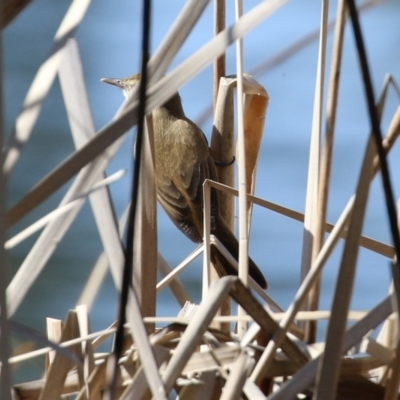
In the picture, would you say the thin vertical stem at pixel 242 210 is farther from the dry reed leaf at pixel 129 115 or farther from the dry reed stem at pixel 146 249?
the dry reed leaf at pixel 129 115

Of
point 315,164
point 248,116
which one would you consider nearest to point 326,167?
point 315,164

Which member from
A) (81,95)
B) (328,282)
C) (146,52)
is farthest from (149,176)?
(328,282)

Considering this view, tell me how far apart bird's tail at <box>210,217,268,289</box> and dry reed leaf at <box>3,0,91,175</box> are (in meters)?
0.87

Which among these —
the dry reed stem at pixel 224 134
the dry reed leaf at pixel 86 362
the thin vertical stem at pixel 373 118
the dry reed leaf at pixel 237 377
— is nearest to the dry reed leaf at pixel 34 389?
the dry reed leaf at pixel 86 362

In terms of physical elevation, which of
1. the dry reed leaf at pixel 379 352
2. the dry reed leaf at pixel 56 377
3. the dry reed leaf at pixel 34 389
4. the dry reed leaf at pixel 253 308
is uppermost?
the dry reed leaf at pixel 253 308

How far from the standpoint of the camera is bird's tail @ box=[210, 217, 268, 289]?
188cm

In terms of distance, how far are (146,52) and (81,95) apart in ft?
1.29

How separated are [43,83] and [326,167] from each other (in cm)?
41

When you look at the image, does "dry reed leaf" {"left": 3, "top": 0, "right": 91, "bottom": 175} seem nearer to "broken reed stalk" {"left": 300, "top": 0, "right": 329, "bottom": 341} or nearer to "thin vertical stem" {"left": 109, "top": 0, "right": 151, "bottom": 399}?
"thin vertical stem" {"left": 109, "top": 0, "right": 151, "bottom": 399}

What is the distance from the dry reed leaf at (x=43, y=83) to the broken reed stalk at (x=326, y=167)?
334mm

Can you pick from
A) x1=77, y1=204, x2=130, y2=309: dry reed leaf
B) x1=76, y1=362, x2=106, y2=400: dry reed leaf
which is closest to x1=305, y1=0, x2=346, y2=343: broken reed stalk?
x1=76, y1=362, x2=106, y2=400: dry reed leaf

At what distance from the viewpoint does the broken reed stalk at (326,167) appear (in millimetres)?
1032

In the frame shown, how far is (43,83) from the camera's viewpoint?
95 centimetres

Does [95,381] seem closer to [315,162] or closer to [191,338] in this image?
[191,338]
